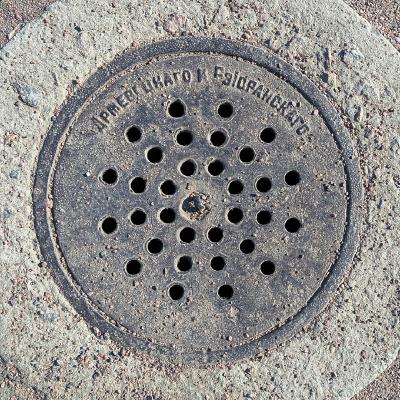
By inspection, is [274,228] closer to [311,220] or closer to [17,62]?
[311,220]

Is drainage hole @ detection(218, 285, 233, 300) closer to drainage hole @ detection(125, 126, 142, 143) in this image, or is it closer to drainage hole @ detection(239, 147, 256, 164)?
drainage hole @ detection(239, 147, 256, 164)

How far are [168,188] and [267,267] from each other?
1.36ft

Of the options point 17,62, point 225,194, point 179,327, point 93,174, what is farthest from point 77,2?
point 179,327

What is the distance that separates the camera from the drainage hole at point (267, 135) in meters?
1.79

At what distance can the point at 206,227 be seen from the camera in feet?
5.76

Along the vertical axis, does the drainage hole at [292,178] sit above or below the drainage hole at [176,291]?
above

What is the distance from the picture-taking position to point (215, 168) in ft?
5.92

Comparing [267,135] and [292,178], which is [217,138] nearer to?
[267,135]

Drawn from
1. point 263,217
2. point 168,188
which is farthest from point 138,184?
point 263,217

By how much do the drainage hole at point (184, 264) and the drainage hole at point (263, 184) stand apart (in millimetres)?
323

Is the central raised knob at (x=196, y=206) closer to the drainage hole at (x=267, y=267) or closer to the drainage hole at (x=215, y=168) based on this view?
the drainage hole at (x=215, y=168)

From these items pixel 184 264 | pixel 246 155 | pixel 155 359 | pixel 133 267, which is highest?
pixel 246 155

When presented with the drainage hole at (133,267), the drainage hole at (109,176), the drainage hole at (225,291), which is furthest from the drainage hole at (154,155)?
the drainage hole at (225,291)

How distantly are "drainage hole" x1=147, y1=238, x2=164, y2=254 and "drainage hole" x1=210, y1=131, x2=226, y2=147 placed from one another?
37 centimetres
